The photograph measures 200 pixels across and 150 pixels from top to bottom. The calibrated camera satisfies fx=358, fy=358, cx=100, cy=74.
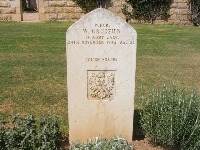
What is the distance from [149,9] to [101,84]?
Result: 11502mm

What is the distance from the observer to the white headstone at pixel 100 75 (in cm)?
443

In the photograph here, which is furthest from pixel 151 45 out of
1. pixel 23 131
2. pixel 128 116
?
pixel 23 131

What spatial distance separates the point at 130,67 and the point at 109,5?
11176 mm

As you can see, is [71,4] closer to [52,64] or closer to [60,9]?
[60,9]

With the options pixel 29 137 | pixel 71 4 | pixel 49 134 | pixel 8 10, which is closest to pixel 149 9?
pixel 71 4

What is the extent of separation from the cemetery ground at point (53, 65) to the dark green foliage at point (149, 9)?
1749 millimetres

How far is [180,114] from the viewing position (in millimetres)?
4289

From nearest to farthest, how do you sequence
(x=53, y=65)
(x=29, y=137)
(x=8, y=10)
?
(x=29, y=137)
(x=53, y=65)
(x=8, y=10)

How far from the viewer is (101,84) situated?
464 centimetres

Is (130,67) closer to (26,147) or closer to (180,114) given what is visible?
(180,114)

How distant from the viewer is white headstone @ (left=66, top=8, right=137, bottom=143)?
4.43 metres

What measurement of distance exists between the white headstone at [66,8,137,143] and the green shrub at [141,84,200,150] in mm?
298

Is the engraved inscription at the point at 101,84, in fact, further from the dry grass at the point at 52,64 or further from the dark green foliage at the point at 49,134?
the dry grass at the point at 52,64

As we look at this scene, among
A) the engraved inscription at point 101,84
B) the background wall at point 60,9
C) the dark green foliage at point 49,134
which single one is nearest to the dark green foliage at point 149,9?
the background wall at point 60,9
